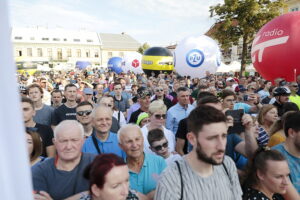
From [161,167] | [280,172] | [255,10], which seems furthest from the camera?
[255,10]

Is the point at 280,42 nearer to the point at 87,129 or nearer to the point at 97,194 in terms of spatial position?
the point at 87,129

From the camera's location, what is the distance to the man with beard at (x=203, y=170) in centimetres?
157

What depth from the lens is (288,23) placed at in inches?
319

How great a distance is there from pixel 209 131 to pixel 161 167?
0.89m

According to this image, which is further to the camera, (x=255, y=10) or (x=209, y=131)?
(x=255, y=10)

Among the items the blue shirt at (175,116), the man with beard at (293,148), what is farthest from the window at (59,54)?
the man with beard at (293,148)

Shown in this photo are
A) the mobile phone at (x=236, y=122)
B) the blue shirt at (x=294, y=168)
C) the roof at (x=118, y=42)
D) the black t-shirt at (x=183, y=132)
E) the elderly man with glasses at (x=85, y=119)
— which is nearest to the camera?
the blue shirt at (x=294, y=168)

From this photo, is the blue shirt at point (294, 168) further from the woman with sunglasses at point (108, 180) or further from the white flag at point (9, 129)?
the white flag at point (9, 129)

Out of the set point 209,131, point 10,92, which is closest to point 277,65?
point 209,131

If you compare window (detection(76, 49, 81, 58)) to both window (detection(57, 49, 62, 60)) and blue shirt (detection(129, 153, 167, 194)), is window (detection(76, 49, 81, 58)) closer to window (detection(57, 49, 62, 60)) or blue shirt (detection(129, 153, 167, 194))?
window (detection(57, 49, 62, 60))

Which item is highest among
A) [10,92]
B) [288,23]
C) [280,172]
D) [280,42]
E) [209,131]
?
[288,23]

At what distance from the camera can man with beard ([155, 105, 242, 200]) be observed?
1.57m

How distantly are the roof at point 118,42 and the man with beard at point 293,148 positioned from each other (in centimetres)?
7135

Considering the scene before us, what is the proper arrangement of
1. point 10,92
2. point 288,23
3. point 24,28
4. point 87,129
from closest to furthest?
point 10,92 → point 87,129 → point 288,23 → point 24,28
